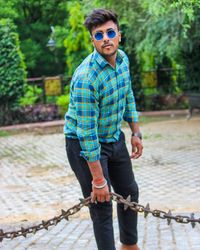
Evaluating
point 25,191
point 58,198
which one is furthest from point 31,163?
point 58,198

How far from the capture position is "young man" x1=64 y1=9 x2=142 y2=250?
3.31m

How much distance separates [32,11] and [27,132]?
19.6 m

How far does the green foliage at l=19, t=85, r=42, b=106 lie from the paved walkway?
4741 mm

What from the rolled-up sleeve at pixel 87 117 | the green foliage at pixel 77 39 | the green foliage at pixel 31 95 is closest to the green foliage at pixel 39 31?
the green foliage at pixel 77 39

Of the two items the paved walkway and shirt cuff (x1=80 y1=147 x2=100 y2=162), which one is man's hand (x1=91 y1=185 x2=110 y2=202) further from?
the paved walkway

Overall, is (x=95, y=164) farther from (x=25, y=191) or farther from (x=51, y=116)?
(x=51, y=116)

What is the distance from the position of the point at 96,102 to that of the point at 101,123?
Result: 20cm

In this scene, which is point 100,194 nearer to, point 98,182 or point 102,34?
point 98,182

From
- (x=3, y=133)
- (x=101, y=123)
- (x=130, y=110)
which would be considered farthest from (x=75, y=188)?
(x=3, y=133)

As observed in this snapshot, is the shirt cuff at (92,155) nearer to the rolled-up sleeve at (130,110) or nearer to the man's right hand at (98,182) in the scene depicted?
the man's right hand at (98,182)

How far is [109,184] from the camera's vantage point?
11.5 ft

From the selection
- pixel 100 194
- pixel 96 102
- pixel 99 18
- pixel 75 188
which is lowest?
pixel 75 188

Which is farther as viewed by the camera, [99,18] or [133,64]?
[133,64]

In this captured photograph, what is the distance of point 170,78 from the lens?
20750mm
